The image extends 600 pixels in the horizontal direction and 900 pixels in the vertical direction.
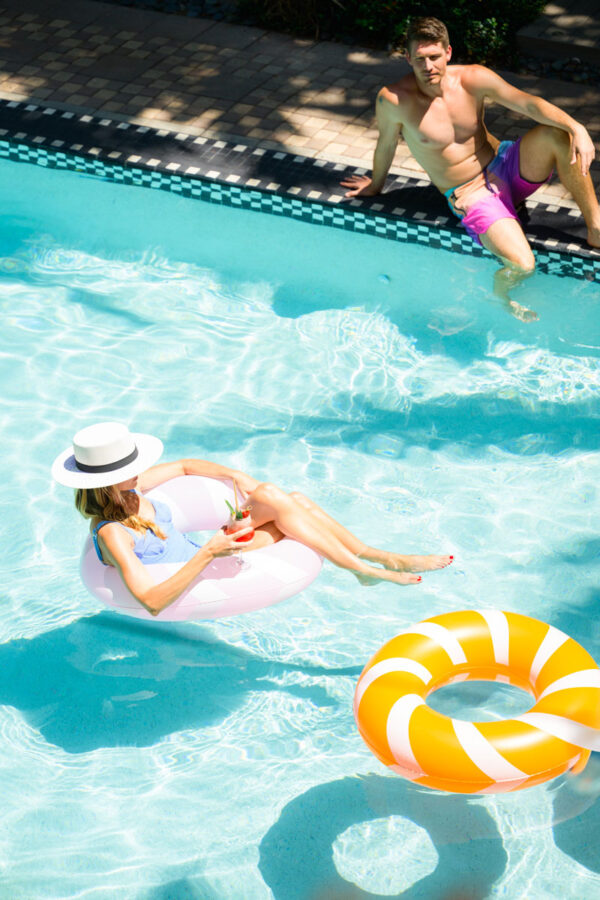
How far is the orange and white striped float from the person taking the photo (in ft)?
10.2

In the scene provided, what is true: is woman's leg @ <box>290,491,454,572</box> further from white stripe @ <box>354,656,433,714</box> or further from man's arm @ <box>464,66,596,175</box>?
man's arm @ <box>464,66,596,175</box>

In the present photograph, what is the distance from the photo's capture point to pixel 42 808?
3844 mm

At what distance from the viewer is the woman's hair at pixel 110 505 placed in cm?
366

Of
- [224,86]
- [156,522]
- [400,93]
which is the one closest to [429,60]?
[400,93]

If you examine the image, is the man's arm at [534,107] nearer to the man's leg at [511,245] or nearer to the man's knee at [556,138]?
the man's knee at [556,138]

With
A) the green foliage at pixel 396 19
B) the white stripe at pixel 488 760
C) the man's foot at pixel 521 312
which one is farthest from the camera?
the green foliage at pixel 396 19

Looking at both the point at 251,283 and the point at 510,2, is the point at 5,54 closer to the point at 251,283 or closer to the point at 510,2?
the point at 251,283

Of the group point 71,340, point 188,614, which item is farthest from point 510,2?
point 188,614

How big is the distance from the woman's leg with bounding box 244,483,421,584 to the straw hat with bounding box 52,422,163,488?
1.82 ft

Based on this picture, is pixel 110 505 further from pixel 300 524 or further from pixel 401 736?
pixel 401 736

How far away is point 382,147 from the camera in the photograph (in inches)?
241

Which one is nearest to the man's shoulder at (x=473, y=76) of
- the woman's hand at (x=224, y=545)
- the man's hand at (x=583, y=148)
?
the man's hand at (x=583, y=148)

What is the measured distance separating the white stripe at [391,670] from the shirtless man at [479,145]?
10.6 ft

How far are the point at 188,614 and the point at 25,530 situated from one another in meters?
1.57
